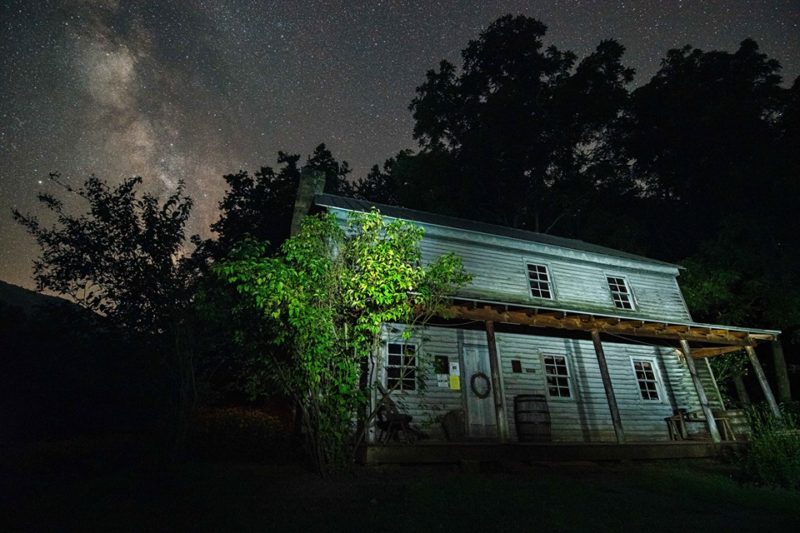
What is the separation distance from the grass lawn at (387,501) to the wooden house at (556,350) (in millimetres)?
2271

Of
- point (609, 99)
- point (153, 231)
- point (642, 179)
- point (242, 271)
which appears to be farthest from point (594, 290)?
point (609, 99)

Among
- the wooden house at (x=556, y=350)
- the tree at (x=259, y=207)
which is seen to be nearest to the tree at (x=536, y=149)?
the tree at (x=259, y=207)

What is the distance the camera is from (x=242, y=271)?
743 centimetres

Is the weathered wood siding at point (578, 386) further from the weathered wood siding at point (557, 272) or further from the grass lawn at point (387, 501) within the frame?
the grass lawn at point (387, 501)

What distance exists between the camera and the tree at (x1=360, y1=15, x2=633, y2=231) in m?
33.9

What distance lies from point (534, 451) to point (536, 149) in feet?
101

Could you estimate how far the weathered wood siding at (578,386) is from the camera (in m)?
12.7

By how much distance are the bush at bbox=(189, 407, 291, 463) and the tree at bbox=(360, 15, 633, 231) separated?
2487 centimetres

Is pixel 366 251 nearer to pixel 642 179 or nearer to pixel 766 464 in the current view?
pixel 766 464

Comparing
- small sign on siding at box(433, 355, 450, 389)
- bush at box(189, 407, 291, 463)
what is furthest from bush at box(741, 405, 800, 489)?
bush at box(189, 407, 291, 463)

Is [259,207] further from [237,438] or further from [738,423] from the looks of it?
[738,423]

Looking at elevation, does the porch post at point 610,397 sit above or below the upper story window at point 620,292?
below

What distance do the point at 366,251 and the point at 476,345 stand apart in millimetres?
6977

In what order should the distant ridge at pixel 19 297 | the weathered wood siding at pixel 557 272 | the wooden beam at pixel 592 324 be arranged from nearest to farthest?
the wooden beam at pixel 592 324, the weathered wood siding at pixel 557 272, the distant ridge at pixel 19 297
